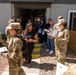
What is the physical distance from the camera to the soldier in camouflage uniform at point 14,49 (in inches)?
171

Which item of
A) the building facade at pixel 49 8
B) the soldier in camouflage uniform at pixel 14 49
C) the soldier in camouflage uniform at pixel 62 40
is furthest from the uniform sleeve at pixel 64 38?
the building facade at pixel 49 8

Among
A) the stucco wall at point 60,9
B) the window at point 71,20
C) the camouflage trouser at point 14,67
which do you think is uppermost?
the stucco wall at point 60,9

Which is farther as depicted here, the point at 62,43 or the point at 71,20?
the point at 71,20

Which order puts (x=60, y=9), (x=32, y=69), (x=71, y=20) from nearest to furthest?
(x=32, y=69) < (x=71, y=20) < (x=60, y=9)

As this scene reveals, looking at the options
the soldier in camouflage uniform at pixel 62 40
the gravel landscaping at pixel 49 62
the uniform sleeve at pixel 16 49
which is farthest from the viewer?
the gravel landscaping at pixel 49 62

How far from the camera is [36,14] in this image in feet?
57.0

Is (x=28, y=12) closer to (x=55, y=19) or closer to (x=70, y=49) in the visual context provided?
(x=55, y=19)

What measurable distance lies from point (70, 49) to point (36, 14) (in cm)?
775

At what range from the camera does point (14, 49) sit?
4355 mm

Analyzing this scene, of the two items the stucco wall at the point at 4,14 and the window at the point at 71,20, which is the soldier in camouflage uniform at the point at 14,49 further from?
the stucco wall at the point at 4,14

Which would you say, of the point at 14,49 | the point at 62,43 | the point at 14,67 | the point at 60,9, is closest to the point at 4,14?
the point at 60,9

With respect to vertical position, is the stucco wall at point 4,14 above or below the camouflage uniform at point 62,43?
above

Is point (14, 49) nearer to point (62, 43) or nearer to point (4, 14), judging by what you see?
point (62, 43)

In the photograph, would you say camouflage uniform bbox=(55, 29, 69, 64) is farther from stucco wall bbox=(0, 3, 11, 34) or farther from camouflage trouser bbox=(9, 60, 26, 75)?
stucco wall bbox=(0, 3, 11, 34)
